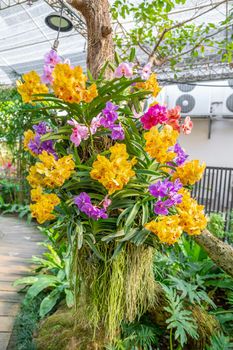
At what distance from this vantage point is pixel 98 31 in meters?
1.25

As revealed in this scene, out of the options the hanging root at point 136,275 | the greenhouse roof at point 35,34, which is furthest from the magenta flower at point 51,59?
the greenhouse roof at point 35,34

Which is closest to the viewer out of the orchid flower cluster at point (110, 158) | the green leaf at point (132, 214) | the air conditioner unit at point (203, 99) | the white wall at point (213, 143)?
the orchid flower cluster at point (110, 158)

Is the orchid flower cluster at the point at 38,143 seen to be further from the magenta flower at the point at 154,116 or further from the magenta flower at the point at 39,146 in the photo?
the magenta flower at the point at 154,116

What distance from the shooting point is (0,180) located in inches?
214

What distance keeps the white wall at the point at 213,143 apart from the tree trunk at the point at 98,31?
7.60 meters

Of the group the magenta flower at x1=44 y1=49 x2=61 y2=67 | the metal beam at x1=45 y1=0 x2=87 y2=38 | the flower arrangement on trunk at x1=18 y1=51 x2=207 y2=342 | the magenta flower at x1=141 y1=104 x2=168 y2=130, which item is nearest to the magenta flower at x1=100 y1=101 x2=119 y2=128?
the flower arrangement on trunk at x1=18 y1=51 x2=207 y2=342

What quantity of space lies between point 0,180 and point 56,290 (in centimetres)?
400

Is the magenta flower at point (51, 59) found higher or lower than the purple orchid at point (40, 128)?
higher

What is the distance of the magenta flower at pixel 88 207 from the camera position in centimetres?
97

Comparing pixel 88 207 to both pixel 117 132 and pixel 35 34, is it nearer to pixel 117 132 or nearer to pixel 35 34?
pixel 117 132

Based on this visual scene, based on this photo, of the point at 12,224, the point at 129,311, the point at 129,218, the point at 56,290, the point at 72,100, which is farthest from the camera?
the point at 12,224

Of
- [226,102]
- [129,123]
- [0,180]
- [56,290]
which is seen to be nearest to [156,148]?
[129,123]

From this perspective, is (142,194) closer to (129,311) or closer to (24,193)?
(129,311)

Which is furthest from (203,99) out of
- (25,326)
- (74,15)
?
(25,326)
